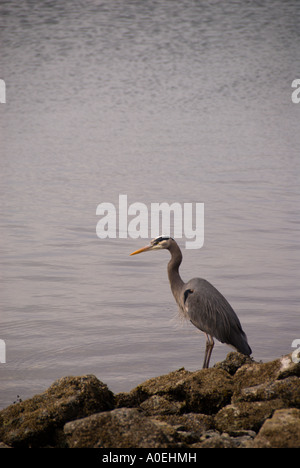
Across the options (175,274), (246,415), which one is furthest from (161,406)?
(175,274)

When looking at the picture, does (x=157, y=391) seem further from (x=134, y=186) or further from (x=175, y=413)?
(x=134, y=186)

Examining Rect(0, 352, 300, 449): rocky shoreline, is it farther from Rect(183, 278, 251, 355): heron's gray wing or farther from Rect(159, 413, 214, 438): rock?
Rect(183, 278, 251, 355): heron's gray wing

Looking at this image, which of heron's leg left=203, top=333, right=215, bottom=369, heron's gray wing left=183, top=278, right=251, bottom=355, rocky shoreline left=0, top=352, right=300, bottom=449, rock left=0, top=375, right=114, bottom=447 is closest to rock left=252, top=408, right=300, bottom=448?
rocky shoreline left=0, top=352, right=300, bottom=449

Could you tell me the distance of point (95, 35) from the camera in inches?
2066

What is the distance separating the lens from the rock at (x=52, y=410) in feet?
18.0

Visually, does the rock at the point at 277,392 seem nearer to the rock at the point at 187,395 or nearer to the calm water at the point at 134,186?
the rock at the point at 187,395

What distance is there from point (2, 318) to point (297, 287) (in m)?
4.29

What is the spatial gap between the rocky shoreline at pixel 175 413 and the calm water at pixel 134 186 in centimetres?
136

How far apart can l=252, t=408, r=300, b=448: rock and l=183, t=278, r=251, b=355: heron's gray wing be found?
2.92m

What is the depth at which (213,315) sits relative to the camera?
805 centimetres

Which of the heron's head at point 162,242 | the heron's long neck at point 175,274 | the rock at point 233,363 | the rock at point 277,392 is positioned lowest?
the rock at point 277,392

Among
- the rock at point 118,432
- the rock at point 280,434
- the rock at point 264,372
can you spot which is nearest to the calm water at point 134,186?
the rock at point 264,372

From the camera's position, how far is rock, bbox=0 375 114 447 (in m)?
5.48

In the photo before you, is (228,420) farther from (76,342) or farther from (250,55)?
(250,55)
